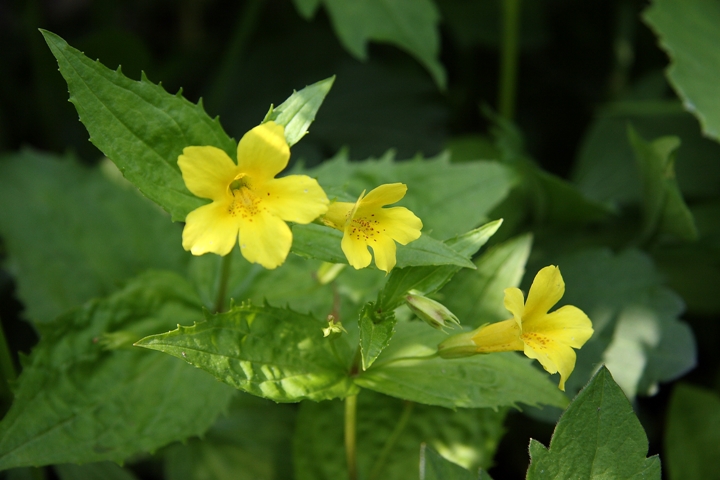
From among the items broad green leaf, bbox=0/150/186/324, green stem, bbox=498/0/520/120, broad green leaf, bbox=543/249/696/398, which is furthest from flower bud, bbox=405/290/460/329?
green stem, bbox=498/0/520/120

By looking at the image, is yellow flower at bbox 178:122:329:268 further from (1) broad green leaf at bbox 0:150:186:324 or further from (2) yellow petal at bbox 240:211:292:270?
(1) broad green leaf at bbox 0:150:186:324

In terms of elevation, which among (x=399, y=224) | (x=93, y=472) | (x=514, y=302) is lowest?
(x=93, y=472)

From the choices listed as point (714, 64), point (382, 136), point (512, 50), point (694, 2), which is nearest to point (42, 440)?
point (382, 136)

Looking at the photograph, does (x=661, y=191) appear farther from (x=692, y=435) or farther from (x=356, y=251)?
(x=356, y=251)

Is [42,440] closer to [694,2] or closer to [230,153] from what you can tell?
[230,153]

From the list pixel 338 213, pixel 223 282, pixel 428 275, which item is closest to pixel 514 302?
pixel 428 275
